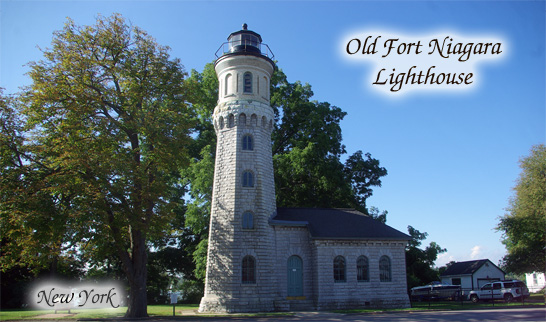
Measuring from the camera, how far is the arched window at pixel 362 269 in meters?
23.0

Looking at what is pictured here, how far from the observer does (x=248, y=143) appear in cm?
2352

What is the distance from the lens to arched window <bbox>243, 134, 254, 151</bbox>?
922 inches

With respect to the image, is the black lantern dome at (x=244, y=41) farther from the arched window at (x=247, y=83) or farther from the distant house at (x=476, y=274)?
the distant house at (x=476, y=274)

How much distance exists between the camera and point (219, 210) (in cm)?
2261

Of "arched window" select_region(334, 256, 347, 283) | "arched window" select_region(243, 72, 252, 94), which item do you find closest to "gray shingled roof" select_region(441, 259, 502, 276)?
"arched window" select_region(334, 256, 347, 283)

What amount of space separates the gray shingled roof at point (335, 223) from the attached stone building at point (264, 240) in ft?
0.20

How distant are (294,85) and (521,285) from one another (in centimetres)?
2283

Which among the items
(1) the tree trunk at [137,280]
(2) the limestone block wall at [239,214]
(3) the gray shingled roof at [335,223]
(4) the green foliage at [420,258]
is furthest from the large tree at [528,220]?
(1) the tree trunk at [137,280]

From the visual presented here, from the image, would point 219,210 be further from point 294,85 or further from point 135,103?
point 294,85

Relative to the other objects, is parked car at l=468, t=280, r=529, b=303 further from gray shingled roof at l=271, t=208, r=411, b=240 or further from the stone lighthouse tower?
the stone lighthouse tower

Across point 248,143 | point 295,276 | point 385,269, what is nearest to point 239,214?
point 248,143

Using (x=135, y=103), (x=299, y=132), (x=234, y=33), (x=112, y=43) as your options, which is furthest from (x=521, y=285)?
(x=112, y=43)

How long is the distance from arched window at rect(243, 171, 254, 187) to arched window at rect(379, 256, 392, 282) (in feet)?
29.0

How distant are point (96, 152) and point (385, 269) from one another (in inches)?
667
